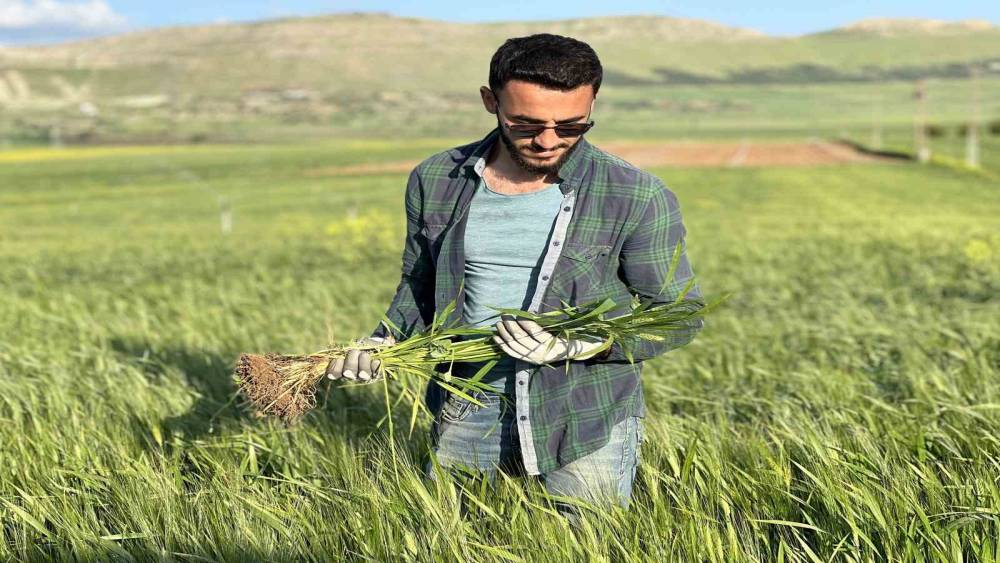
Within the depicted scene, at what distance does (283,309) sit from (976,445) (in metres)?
6.55

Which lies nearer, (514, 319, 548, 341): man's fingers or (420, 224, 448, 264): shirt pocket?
(514, 319, 548, 341): man's fingers

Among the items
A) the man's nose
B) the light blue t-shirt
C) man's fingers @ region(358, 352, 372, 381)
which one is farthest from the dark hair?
man's fingers @ region(358, 352, 372, 381)

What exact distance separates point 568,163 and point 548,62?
35 centimetres

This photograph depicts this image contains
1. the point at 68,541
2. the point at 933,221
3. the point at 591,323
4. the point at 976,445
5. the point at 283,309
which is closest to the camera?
the point at 591,323

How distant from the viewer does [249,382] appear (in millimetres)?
3057

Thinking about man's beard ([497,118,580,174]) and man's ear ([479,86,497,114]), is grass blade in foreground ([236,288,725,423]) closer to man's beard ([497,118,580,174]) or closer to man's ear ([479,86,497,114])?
man's beard ([497,118,580,174])

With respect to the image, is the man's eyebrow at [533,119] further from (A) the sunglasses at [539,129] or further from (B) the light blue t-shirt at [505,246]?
(B) the light blue t-shirt at [505,246]

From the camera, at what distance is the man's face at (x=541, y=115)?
2826 millimetres

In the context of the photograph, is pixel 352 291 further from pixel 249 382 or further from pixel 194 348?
pixel 249 382

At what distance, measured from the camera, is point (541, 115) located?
2848 mm

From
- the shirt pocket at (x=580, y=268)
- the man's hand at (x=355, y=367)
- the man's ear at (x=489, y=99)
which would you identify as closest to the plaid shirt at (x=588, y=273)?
the shirt pocket at (x=580, y=268)

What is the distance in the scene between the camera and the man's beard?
9.63ft

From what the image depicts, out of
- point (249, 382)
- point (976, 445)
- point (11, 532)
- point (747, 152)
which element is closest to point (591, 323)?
point (249, 382)

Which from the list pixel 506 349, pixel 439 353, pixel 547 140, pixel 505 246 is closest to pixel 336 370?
pixel 439 353
